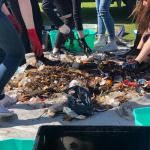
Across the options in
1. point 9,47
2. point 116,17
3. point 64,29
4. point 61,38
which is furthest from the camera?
point 116,17

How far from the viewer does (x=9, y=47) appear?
361 centimetres

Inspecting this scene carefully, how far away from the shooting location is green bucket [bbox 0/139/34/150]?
2.71m

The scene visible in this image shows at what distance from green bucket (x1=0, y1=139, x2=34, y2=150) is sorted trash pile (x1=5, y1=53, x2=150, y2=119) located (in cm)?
118

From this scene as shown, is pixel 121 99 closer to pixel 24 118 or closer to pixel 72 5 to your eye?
pixel 24 118

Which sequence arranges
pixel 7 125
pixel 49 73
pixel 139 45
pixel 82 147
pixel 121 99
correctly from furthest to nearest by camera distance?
pixel 139 45, pixel 49 73, pixel 121 99, pixel 7 125, pixel 82 147

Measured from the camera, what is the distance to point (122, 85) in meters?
4.52

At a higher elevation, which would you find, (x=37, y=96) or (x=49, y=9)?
(x=49, y=9)

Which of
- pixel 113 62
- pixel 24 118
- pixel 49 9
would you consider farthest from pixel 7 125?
pixel 49 9

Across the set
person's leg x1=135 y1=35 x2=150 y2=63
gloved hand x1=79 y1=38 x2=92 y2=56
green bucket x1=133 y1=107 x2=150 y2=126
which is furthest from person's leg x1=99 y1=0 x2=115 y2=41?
green bucket x1=133 y1=107 x2=150 y2=126

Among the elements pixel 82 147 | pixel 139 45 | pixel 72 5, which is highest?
pixel 82 147

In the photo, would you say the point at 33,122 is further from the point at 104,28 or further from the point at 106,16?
the point at 104,28

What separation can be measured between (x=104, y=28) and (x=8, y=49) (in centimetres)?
291

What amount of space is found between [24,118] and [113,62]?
1.43 meters

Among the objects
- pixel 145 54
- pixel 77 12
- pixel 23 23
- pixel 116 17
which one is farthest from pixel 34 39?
pixel 116 17
